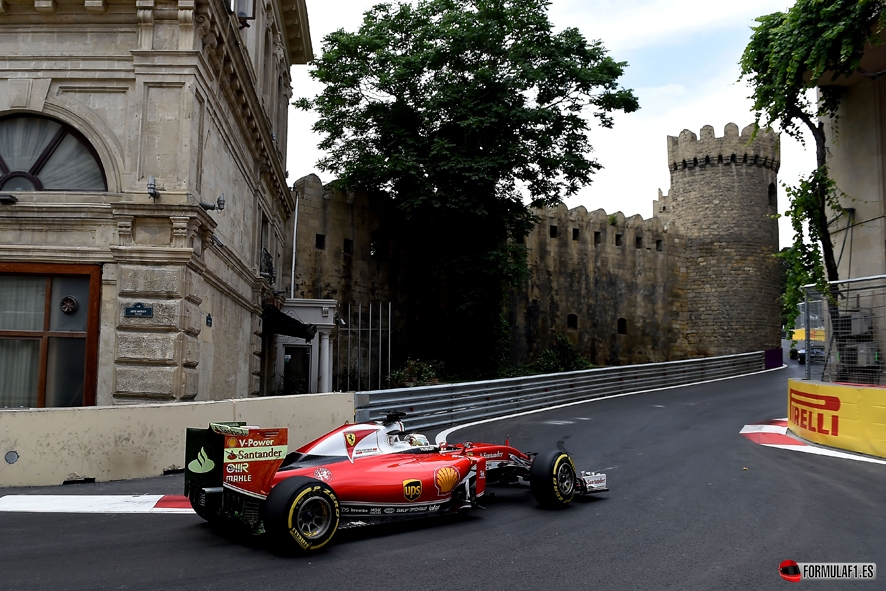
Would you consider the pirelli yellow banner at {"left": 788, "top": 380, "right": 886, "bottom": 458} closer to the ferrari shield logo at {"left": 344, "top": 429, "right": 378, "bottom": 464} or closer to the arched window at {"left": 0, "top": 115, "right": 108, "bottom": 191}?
the ferrari shield logo at {"left": 344, "top": 429, "right": 378, "bottom": 464}

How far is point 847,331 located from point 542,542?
935 centimetres

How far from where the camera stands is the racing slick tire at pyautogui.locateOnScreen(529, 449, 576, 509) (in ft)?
26.2

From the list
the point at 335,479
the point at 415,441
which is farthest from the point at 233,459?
the point at 415,441

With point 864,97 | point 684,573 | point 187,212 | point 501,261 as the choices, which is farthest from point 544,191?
point 684,573

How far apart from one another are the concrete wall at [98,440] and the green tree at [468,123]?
17.6 m

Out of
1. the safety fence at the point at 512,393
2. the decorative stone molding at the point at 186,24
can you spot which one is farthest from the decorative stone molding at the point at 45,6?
the safety fence at the point at 512,393

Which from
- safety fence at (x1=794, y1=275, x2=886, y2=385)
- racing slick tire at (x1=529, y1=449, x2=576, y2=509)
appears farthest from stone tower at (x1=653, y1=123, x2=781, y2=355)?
racing slick tire at (x1=529, y1=449, x2=576, y2=509)

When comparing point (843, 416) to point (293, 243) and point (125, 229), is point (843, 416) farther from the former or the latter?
point (293, 243)

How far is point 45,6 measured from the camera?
40.0 ft

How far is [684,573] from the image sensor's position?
5.68 meters

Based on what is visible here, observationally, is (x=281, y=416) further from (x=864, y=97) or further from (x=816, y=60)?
(x=864, y=97)

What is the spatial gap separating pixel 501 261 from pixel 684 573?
2260cm

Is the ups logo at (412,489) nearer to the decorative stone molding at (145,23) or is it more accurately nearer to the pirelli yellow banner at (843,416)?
the pirelli yellow banner at (843,416)

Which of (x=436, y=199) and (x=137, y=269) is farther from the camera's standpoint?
(x=436, y=199)
